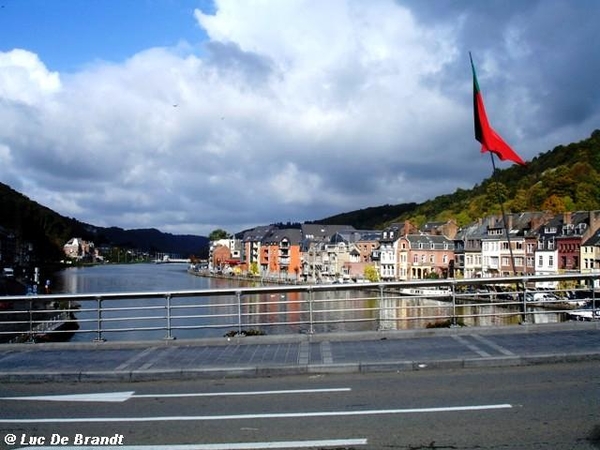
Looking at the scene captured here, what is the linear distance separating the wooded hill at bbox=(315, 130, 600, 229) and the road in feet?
230

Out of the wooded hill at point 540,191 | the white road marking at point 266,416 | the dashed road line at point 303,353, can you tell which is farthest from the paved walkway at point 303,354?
the wooded hill at point 540,191

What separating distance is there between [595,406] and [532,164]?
189084 millimetres

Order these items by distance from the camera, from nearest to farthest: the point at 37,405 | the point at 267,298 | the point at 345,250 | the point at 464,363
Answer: the point at 37,405 < the point at 464,363 < the point at 267,298 < the point at 345,250

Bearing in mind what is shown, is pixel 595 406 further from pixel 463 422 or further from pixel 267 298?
pixel 267 298

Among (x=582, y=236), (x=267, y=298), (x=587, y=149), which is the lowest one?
(x=267, y=298)

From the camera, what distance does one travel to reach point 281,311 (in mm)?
35219

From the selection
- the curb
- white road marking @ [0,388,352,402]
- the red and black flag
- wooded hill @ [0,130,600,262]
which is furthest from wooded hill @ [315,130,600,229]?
white road marking @ [0,388,352,402]

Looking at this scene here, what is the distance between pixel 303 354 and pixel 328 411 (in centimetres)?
406

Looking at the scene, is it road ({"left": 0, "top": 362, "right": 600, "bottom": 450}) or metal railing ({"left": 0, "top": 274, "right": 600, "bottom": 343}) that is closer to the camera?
road ({"left": 0, "top": 362, "right": 600, "bottom": 450})

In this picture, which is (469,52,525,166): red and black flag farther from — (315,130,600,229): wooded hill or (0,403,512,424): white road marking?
(315,130,600,229): wooded hill

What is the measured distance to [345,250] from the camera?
137125 mm

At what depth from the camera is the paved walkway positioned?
10.6 meters

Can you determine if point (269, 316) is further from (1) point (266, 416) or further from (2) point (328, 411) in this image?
(1) point (266, 416)

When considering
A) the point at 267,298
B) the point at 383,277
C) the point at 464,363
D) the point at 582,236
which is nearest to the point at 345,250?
the point at 383,277
